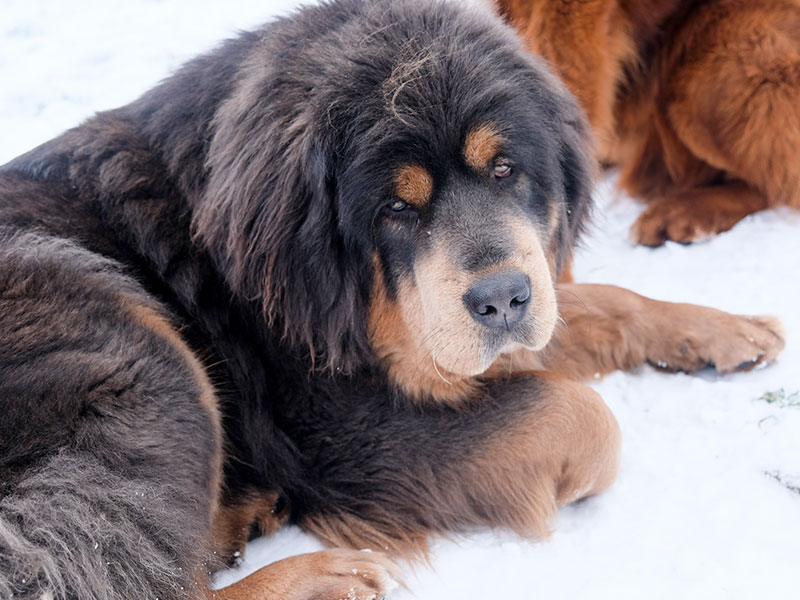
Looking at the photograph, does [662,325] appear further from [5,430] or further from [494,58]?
[5,430]

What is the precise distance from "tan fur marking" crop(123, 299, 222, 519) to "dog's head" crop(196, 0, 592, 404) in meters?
0.27

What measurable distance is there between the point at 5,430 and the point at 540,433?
163 cm

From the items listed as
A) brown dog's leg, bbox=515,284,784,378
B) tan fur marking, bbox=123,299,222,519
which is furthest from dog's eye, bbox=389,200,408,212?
brown dog's leg, bbox=515,284,784,378

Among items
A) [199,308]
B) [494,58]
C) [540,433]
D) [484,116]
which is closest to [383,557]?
[540,433]

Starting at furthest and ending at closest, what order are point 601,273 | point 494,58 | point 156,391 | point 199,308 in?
1. point 601,273
2. point 199,308
3. point 494,58
4. point 156,391

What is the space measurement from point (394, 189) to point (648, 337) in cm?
144

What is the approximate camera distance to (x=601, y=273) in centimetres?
388

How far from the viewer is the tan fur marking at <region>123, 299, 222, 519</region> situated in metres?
2.37

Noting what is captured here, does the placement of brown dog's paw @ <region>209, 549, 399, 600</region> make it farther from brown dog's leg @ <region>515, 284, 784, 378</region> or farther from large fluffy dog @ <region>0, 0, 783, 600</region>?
brown dog's leg @ <region>515, 284, 784, 378</region>

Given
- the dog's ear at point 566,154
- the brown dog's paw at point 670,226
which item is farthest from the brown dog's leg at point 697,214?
the dog's ear at point 566,154

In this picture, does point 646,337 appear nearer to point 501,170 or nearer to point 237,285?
point 501,170

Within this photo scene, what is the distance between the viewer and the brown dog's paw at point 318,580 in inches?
89.1

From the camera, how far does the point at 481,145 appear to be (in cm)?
232

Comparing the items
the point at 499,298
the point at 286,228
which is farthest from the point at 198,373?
the point at 499,298
